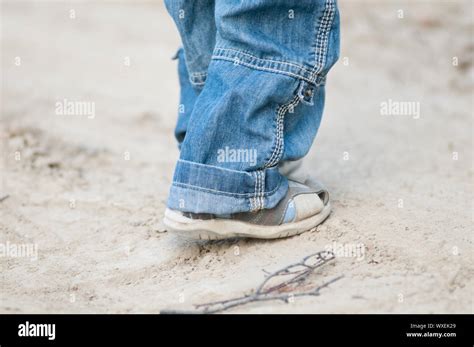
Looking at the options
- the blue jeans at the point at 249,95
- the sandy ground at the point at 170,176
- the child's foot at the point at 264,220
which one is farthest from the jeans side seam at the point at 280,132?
the sandy ground at the point at 170,176

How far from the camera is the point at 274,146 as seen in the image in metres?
1.84

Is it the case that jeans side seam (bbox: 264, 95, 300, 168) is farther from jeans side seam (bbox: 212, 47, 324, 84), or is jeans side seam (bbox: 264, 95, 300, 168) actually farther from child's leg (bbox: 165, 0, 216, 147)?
child's leg (bbox: 165, 0, 216, 147)

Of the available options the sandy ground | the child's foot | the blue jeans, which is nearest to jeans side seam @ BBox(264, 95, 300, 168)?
the blue jeans

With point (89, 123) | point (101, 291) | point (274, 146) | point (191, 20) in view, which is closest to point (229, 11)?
point (191, 20)

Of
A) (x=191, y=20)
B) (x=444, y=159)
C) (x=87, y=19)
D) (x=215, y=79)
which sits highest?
(x=87, y=19)

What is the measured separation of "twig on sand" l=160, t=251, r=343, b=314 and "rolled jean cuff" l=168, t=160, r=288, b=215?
21 cm

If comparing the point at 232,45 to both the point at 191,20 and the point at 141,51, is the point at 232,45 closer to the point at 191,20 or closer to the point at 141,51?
the point at 191,20

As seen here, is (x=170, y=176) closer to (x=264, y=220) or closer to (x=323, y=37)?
(x=264, y=220)

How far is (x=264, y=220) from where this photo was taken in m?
1.88

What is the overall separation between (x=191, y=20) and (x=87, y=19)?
12.0ft

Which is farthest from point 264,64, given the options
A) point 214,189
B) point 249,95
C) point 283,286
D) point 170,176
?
point 170,176

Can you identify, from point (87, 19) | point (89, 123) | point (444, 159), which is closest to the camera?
point (444, 159)

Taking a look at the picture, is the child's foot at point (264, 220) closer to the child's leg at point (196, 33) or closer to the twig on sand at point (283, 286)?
the twig on sand at point (283, 286)

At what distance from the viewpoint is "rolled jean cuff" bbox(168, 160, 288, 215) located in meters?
1.80
